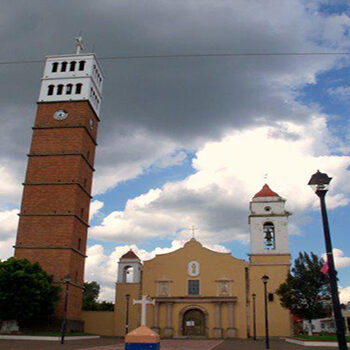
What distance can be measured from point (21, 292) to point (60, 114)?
18.9 metres

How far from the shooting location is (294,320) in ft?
141

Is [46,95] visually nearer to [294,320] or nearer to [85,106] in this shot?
[85,106]

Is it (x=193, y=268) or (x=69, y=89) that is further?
(x=193, y=268)

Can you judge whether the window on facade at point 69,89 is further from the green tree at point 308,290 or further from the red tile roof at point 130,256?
the green tree at point 308,290

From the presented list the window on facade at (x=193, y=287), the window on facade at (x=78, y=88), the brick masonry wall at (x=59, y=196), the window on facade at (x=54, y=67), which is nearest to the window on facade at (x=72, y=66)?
the window on facade at (x=54, y=67)

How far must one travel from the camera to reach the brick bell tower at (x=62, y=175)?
36.0 m

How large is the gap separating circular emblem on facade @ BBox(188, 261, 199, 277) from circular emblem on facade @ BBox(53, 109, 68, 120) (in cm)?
2108

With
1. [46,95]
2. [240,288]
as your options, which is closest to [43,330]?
[240,288]

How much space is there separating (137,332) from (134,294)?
115 feet

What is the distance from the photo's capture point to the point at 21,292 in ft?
98.7

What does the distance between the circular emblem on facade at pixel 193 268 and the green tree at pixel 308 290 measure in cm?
1189

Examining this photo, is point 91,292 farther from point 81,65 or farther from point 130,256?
point 81,65

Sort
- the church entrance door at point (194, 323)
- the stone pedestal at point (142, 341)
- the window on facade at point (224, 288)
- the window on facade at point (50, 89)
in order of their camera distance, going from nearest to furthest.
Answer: the stone pedestal at point (142, 341)
the church entrance door at point (194, 323)
the window on facade at point (50, 89)
the window on facade at point (224, 288)

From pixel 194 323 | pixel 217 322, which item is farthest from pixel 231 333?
pixel 194 323
